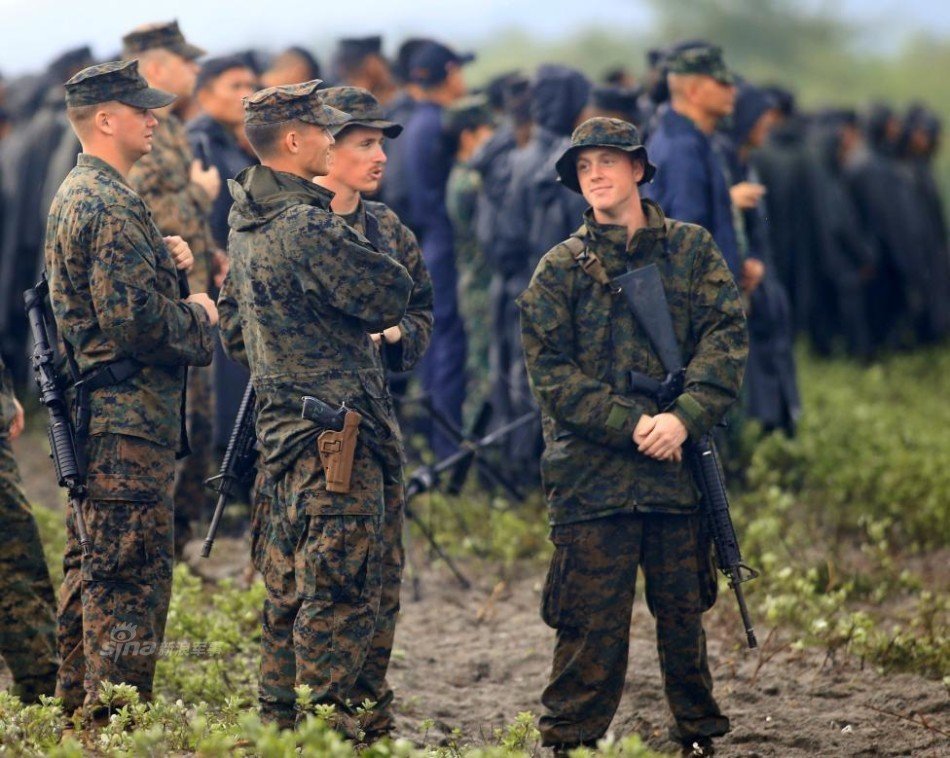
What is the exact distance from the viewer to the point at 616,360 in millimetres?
5191

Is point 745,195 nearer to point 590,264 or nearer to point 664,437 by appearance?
point 590,264

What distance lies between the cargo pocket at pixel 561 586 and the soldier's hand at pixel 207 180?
2.65 m

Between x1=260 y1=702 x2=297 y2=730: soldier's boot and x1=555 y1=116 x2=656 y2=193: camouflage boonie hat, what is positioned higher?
x1=555 y1=116 x2=656 y2=193: camouflage boonie hat

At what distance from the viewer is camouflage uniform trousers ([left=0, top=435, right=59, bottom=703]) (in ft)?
17.9

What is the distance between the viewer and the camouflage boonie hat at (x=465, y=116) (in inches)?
393

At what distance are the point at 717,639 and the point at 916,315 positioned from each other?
9.11m

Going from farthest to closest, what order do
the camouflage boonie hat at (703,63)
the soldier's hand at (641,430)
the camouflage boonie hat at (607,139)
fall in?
the camouflage boonie hat at (703,63), the camouflage boonie hat at (607,139), the soldier's hand at (641,430)

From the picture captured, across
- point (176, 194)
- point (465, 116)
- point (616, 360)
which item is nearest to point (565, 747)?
point (616, 360)

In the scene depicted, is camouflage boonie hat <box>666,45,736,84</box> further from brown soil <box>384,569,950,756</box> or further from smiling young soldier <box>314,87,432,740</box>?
brown soil <box>384,569,950,756</box>

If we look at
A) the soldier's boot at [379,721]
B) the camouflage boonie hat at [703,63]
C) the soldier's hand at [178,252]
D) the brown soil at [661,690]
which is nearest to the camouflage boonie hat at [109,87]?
the soldier's hand at [178,252]

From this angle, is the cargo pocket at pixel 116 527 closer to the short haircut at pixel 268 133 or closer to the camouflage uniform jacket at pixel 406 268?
the camouflage uniform jacket at pixel 406 268

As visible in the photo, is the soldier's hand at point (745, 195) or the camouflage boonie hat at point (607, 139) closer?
the camouflage boonie hat at point (607, 139)

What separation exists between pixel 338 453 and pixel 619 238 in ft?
3.91

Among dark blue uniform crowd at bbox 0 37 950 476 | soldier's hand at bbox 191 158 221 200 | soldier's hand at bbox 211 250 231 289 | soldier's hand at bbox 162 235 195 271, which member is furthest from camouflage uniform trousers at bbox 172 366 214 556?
soldier's hand at bbox 162 235 195 271
